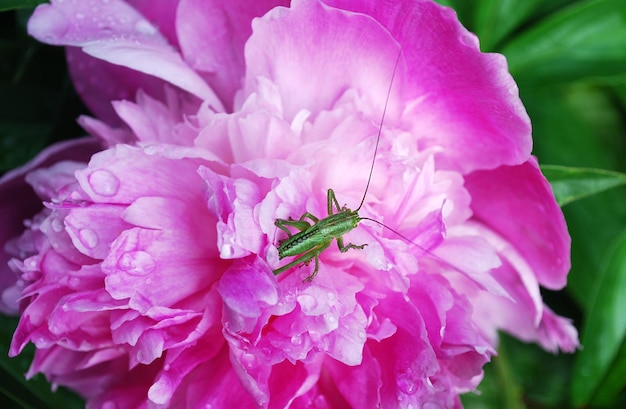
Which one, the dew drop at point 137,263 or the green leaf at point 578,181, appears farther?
the green leaf at point 578,181

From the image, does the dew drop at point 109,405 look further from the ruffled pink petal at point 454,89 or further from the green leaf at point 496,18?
the green leaf at point 496,18

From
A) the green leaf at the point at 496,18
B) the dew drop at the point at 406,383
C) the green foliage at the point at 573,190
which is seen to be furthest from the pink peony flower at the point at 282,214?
the green leaf at the point at 496,18

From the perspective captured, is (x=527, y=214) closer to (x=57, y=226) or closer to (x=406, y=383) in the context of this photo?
(x=406, y=383)

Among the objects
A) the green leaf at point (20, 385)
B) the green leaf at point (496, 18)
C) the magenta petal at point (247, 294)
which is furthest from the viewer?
the green leaf at point (496, 18)

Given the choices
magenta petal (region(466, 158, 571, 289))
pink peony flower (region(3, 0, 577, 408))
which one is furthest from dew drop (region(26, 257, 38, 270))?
magenta petal (region(466, 158, 571, 289))

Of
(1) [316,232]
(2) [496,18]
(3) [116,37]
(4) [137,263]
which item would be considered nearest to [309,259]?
(1) [316,232]

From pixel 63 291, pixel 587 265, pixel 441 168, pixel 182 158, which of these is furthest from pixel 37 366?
pixel 587 265
